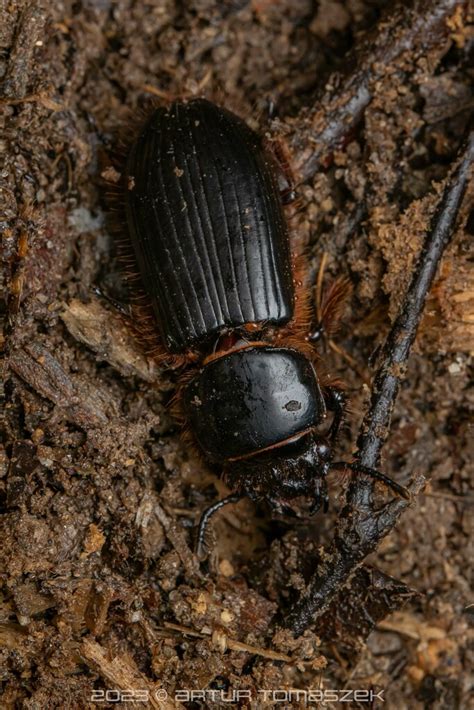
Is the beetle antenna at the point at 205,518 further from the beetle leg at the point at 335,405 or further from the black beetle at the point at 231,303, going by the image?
the beetle leg at the point at 335,405

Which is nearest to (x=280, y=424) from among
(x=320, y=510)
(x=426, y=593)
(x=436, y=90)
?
(x=320, y=510)

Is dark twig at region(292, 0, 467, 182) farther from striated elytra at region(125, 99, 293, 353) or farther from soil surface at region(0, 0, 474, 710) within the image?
striated elytra at region(125, 99, 293, 353)

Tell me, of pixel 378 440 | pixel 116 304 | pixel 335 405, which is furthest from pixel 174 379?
pixel 378 440

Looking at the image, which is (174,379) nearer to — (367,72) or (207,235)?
(207,235)

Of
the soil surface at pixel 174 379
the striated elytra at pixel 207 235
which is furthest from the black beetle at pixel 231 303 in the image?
the soil surface at pixel 174 379

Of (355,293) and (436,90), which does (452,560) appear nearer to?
(355,293)

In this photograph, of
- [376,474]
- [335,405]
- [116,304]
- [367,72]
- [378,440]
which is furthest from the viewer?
[367,72]
